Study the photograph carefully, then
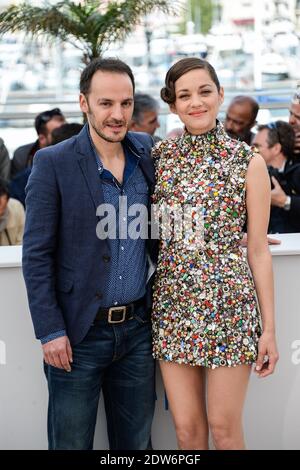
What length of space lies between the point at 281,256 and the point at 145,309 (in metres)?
0.65

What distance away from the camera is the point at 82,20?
740 cm

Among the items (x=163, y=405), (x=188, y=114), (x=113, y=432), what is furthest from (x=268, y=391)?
(x=188, y=114)

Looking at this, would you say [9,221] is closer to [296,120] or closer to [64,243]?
[296,120]

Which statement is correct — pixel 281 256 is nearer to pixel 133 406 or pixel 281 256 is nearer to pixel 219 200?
pixel 219 200

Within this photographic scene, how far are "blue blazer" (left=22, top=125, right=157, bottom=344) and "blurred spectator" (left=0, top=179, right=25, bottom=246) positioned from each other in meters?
2.13

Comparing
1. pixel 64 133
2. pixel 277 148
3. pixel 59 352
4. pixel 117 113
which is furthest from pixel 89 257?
pixel 277 148

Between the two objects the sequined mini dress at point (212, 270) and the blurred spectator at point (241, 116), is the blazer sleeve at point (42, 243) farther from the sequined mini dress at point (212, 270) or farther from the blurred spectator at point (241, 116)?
the blurred spectator at point (241, 116)

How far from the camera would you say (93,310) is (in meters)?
2.90

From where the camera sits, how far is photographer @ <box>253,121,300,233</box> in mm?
4523

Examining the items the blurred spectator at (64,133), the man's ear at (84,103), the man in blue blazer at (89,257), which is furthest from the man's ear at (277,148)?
the man's ear at (84,103)

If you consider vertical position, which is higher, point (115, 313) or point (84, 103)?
point (84, 103)

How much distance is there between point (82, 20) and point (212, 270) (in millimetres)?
5054

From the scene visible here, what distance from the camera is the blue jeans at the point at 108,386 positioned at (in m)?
2.97
